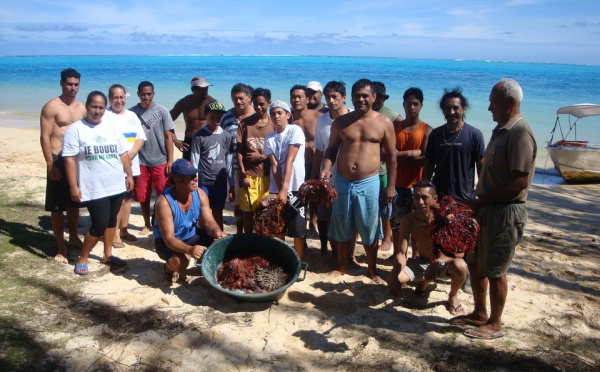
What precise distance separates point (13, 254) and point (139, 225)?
176cm

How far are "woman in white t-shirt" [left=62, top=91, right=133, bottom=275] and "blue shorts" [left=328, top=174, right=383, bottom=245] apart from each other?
244cm

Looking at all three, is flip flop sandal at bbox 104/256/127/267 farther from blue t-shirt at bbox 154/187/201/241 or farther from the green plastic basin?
the green plastic basin

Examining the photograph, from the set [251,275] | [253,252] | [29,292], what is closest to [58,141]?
[29,292]

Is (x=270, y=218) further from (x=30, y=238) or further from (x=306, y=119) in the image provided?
(x=30, y=238)

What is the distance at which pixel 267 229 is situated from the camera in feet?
15.3

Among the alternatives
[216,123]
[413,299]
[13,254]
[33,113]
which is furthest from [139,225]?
[33,113]

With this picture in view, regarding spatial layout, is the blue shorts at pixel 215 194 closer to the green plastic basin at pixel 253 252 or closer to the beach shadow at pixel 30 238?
the green plastic basin at pixel 253 252

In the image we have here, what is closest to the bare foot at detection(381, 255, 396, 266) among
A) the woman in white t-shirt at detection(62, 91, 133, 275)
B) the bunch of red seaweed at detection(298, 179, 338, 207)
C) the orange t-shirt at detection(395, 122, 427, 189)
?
the orange t-shirt at detection(395, 122, 427, 189)

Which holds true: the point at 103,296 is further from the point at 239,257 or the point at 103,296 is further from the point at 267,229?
the point at 267,229

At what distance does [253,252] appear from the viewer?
4.89 metres

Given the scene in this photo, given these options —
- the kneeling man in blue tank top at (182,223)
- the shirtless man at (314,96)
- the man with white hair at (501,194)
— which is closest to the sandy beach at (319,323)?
the kneeling man in blue tank top at (182,223)

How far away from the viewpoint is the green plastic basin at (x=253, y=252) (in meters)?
4.33

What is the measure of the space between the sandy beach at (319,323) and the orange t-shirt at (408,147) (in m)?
1.03

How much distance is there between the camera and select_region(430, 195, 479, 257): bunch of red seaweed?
3447mm
